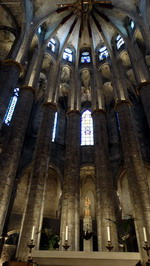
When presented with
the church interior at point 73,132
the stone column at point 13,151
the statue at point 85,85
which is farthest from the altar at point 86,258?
the statue at point 85,85

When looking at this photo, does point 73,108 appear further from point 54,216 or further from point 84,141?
point 54,216

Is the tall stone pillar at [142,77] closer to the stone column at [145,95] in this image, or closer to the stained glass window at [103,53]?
the stone column at [145,95]

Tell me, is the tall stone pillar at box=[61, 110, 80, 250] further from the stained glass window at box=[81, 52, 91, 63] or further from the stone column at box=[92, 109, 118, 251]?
the stained glass window at box=[81, 52, 91, 63]

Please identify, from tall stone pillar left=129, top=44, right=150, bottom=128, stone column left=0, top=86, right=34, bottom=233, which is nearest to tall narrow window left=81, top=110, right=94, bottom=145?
tall stone pillar left=129, top=44, right=150, bottom=128

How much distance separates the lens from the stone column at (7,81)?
12398 mm

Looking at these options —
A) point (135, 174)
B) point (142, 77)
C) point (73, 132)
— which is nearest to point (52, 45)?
point (142, 77)

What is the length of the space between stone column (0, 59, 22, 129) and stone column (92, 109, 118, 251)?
289 inches

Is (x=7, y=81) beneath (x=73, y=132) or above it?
above

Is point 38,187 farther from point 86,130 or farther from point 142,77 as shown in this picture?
point 142,77

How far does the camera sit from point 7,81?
13414 millimetres

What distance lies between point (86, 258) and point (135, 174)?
8329 millimetres

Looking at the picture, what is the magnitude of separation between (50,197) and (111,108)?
11845 mm

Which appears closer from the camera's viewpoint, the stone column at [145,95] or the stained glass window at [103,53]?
the stone column at [145,95]

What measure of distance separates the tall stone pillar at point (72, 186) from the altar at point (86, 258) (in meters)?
6.73
